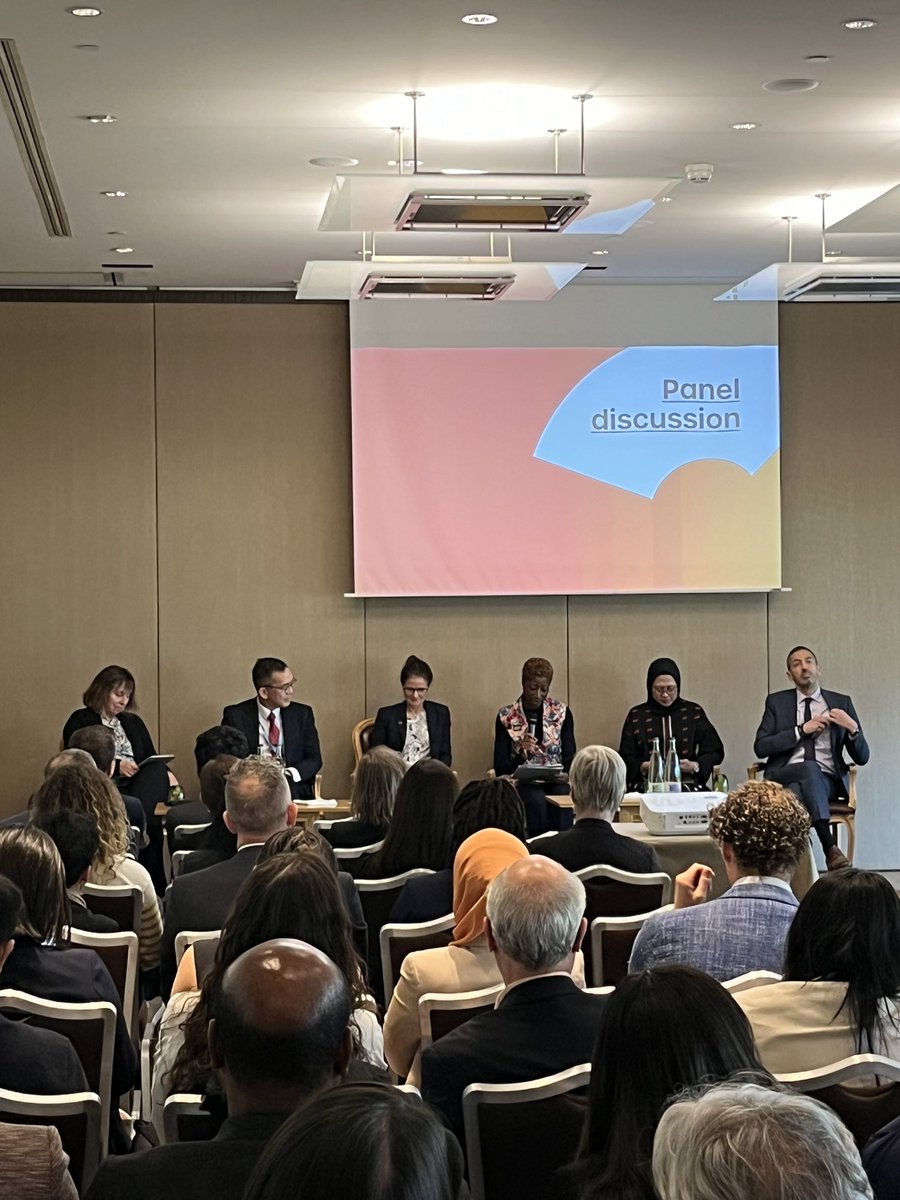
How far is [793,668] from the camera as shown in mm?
10055

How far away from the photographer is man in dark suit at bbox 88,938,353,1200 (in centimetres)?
206

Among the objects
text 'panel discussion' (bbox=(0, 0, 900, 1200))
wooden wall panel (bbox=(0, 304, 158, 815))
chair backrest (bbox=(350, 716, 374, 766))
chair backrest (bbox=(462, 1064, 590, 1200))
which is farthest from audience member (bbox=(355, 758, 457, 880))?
wooden wall panel (bbox=(0, 304, 158, 815))

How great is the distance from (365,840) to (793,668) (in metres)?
4.70

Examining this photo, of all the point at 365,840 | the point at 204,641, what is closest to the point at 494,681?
the point at 204,641

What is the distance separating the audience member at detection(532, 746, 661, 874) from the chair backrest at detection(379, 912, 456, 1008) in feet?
2.74

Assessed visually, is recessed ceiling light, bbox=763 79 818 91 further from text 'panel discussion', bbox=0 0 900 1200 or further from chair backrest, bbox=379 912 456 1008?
chair backrest, bbox=379 912 456 1008

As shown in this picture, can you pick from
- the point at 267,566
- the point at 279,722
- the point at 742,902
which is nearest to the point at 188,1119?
the point at 742,902

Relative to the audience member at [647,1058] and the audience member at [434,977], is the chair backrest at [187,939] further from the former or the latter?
the audience member at [647,1058]

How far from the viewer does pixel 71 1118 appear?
2949 mm

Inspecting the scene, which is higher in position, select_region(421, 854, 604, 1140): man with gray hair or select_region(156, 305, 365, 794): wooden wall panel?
select_region(156, 305, 365, 794): wooden wall panel

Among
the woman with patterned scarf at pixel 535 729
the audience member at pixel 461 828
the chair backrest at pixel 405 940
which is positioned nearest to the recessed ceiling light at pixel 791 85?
the audience member at pixel 461 828

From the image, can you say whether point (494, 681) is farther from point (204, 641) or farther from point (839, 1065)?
point (839, 1065)

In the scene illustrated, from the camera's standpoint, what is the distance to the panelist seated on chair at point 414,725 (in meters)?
10.1

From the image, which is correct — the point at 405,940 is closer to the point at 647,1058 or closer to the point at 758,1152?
the point at 647,1058
